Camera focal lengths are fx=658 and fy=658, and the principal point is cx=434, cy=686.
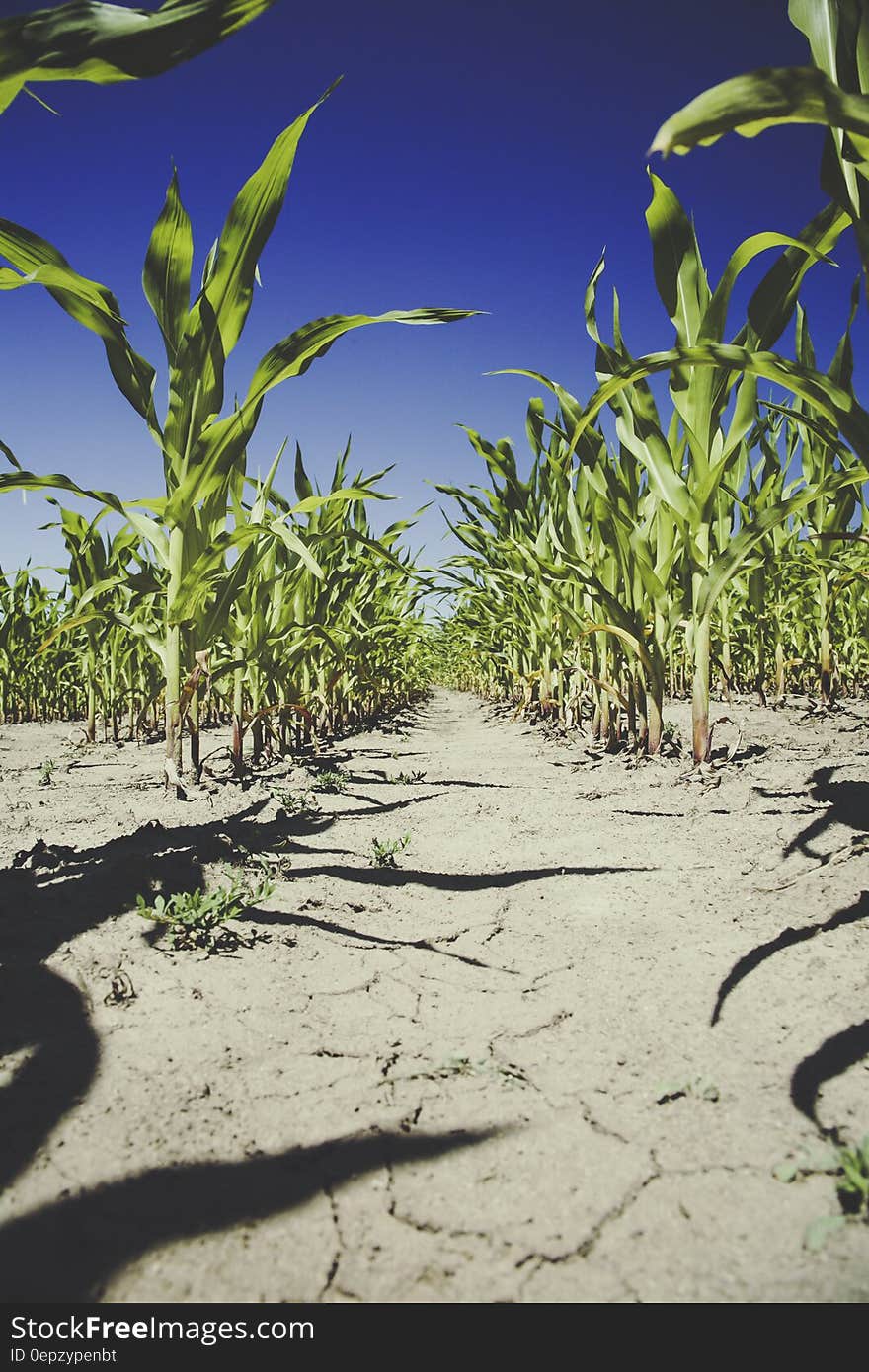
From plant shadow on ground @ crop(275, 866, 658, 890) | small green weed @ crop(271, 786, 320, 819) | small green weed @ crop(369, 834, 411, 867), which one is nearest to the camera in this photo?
plant shadow on ground @ crop(275, 866, 658, 890)

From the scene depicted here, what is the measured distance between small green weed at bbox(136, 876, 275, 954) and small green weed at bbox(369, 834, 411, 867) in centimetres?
40

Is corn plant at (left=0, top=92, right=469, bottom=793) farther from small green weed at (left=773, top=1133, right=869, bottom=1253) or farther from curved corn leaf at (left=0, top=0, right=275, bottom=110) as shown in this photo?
small green weed at (left=773, top=1133, right=869, bottom=1253)

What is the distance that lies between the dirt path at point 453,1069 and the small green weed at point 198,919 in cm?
4

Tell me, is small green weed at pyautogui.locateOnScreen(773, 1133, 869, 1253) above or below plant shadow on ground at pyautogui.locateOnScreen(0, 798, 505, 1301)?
above

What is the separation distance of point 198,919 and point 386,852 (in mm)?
503

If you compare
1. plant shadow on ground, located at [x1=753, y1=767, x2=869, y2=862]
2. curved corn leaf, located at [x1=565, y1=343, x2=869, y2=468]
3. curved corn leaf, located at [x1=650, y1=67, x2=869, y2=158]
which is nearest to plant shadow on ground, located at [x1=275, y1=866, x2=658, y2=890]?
plant shadow on ground, located at [x1=753, y1=767, x2=869, y2=862]

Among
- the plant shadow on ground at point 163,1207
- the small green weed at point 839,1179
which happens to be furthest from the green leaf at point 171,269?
the small green weed at point 839,1179

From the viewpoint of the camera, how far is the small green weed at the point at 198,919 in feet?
3.48

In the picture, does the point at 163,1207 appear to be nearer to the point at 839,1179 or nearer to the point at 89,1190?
the point at 89,1190

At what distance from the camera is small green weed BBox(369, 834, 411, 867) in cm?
148

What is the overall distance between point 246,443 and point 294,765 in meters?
1.38

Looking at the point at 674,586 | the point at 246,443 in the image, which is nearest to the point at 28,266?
the point at 246,443

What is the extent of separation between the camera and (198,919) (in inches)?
42.7

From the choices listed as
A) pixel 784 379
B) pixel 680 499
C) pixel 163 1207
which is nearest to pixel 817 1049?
pixel 163 1207
